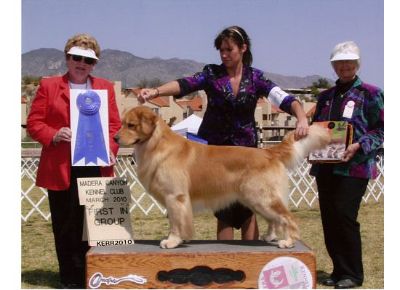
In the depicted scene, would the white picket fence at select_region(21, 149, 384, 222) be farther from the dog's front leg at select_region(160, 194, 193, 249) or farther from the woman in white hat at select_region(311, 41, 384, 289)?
the dog's front leg at select_region(160, 194, 193, 249)

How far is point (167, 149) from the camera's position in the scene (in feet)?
12.2

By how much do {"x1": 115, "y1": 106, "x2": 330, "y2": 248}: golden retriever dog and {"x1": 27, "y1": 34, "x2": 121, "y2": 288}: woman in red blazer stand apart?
0.58 meters

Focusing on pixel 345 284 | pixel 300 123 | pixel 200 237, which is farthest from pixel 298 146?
pixel 200 237

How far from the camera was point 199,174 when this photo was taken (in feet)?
12.3

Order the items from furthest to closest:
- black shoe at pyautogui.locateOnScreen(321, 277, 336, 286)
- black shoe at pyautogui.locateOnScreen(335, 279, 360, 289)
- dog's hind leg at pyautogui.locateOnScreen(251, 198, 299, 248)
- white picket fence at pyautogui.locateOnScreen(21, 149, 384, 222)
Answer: white picket fence at pyautogui.locateOnScreen(21, 149, 384, 222) → black shoe at pyautogui.locateOnScreen(321, 277, 336, 286) → black shoe at pyautogui.locateOnScreen(335, 279, 360, 289) → dog's hind leg at pyautogui.locateOnScreen(251, 198, 299, 248)

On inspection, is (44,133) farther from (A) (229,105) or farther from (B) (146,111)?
(A) (229,105)

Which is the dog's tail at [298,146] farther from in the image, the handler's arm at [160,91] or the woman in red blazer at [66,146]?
the woman in red blazer at [66,146]

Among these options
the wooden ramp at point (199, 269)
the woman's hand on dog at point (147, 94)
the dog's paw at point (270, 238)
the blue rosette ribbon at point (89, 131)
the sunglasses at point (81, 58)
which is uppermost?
the sunglasses at point (81, 58)

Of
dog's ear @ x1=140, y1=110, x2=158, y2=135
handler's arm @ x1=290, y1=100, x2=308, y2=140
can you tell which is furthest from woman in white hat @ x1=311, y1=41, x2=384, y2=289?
dog's ear @ x1=140, y1=110, x2=158, y2=135

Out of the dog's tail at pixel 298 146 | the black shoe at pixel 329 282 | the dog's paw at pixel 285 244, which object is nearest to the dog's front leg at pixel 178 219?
the dog's paw at pixel 285 244

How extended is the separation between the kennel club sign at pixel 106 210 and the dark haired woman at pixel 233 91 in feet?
2.72

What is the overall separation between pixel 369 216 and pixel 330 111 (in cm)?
532

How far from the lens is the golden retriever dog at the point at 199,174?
3684mm

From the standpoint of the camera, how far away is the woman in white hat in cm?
417
